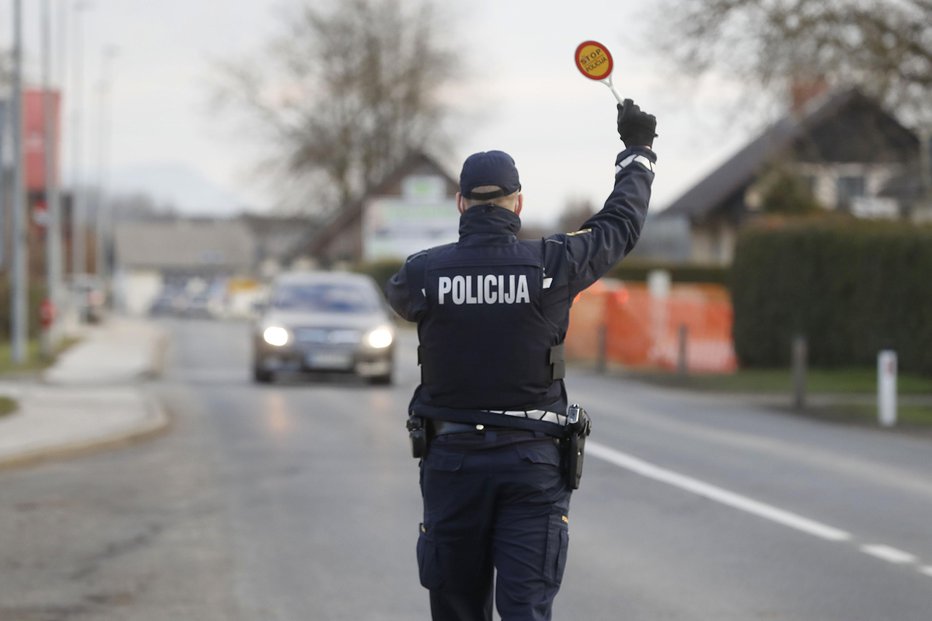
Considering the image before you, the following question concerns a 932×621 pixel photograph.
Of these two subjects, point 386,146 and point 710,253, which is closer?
point 710,253

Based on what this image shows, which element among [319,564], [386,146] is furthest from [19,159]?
[386,146]

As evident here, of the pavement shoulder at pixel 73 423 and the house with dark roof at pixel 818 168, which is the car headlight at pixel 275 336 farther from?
the house with dark roof at pixel 818 168

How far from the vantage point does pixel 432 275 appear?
→ 16.6 ft

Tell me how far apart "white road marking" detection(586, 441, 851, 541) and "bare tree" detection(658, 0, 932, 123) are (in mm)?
13178

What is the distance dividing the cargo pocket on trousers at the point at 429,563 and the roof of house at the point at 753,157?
2847 centimetres

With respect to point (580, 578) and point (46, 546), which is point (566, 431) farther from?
point (46, 546)

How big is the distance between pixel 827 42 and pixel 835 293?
410 cm

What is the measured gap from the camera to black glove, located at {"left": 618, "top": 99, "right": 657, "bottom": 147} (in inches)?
206

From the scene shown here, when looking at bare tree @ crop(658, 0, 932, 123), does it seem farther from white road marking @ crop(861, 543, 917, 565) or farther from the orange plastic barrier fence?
white road marking @ crop(861, 543, 917, 565)

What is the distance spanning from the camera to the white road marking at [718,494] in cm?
1026

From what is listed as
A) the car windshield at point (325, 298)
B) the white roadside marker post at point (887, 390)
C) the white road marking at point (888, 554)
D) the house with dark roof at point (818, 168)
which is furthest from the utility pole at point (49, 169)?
the white road marking at point (888, 554)

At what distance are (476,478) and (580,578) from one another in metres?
3.81

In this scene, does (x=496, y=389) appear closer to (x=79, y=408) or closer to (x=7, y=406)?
(x=7, y=406)

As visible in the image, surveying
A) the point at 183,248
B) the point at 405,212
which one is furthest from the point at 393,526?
the point at 183,248
